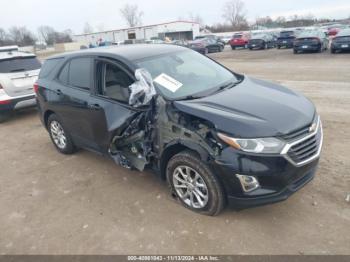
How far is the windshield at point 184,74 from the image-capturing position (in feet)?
11.2

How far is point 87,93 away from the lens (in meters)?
4.07

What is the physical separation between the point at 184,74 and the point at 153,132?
940 mm

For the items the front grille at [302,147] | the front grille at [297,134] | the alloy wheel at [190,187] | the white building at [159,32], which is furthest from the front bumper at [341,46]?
the white building at [159,32]

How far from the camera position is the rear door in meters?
6.98

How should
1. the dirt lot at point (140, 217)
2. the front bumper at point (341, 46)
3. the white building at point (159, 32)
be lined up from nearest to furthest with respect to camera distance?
the dirt lot at point (140, 217)
the front bumper at point (341, 46)
the white building at point (159, 32)

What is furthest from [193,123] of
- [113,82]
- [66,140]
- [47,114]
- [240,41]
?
[240,41]

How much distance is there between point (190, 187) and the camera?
10.5 feet

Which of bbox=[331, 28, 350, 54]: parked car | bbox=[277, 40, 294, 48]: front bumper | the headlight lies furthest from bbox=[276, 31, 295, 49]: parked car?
the headlight

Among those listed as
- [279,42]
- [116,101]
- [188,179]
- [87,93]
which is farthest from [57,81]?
[279,42]

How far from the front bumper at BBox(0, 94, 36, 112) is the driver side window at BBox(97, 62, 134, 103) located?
4162mm

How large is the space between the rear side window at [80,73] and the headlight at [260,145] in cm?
238

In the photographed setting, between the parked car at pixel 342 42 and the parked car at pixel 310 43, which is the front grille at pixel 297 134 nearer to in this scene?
the parked car at pixel 342 42

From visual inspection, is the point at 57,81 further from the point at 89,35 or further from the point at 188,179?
the point at 89,35

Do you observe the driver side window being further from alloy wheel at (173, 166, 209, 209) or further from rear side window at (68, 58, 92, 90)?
alloy wheel at (173, 166, 209, 209)
